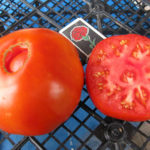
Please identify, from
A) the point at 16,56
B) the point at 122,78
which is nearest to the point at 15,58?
the point at 16,56

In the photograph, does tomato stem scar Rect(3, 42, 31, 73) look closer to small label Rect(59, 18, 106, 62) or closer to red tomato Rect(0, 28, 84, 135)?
red tomato Rect(0, 28, 84, 135)

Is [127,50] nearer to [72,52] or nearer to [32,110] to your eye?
[72,52]

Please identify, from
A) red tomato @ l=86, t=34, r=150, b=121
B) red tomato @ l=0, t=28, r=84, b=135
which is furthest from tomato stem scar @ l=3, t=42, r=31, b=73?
red tomato @ l=86, t=34, r=150, b=121

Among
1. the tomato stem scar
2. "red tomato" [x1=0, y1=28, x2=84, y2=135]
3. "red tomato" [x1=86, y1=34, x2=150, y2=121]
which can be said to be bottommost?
"red tomato" [x1=86, y1=34, x2=150, y2=121]

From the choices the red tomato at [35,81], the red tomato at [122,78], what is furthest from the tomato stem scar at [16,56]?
the red tomato at [122,78]

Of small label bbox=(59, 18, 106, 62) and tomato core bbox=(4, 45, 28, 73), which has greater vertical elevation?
tomato core bbox=(4, 45, 28, 73)

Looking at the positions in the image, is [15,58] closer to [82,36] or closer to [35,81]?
[35,81]

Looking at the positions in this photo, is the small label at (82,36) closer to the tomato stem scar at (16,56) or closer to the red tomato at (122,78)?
the red tomato at (122,78)
